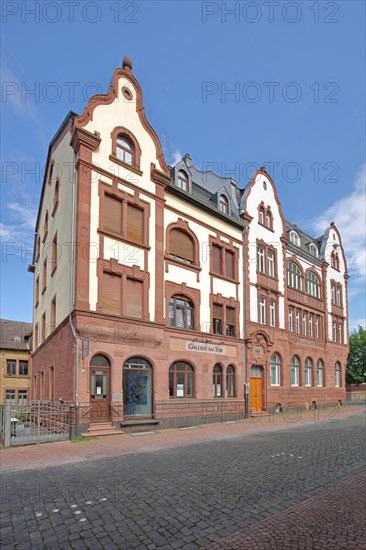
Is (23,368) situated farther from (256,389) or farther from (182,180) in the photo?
(182,180)

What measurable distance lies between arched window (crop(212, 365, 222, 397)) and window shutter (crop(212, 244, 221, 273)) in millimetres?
5436

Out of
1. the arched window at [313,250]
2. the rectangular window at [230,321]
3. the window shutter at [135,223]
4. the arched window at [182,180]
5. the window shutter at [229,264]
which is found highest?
the arched window at [182,180]

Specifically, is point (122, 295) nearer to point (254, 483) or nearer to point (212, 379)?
point (212, 379)

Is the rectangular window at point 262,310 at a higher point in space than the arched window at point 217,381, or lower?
higher

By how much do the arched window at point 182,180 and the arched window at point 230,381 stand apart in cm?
1033

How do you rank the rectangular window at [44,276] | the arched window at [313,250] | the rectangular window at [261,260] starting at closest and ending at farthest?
the rectangular window at [44,276], the rectangular window at [261,260], the arched window at [313,250]

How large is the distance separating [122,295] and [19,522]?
1250cm

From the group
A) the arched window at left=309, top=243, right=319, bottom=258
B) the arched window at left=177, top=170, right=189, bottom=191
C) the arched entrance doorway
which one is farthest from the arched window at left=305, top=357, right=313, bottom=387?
the arched entrance doorway

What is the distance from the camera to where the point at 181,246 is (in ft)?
72.8

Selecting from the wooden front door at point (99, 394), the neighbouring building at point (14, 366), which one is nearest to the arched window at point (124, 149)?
the wooden front door at point (99, 394)

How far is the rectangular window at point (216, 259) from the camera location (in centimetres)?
2417

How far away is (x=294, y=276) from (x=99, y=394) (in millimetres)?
19714

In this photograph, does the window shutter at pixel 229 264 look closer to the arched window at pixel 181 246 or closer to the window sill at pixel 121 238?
the arched window at pixel 181 246

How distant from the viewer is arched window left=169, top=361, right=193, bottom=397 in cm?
2025
